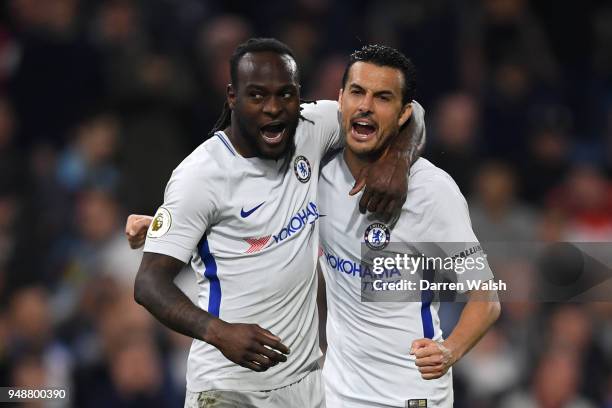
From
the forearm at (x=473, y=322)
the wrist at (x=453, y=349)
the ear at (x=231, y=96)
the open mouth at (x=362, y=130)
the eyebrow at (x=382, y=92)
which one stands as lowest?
the wrist at (x=453, y=349)

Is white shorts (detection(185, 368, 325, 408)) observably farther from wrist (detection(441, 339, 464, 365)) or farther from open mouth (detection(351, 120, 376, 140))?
open mouth (detection(351, 120, 376, 140))

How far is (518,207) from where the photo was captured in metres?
7.66


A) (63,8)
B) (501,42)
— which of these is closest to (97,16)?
(63,8)

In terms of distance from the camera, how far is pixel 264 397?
3918 mm

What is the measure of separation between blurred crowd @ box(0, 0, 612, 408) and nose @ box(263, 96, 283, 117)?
2.66m

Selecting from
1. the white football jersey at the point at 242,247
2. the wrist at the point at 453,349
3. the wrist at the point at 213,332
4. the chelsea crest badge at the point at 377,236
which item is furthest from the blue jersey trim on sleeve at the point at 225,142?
the wrist at the point at 453,349

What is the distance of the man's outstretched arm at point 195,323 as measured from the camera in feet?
11.2

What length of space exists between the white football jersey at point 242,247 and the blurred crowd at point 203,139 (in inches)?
89.5

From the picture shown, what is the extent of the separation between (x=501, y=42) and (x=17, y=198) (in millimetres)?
3880

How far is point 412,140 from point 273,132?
599 millimetres

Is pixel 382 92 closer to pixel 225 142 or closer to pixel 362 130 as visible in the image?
A: pixel 362 130

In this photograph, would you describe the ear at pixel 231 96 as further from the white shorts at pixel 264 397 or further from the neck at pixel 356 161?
the white shorts at pixel 264 397

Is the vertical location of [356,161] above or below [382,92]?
below

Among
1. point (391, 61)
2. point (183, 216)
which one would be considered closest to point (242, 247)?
point (183, 216)
